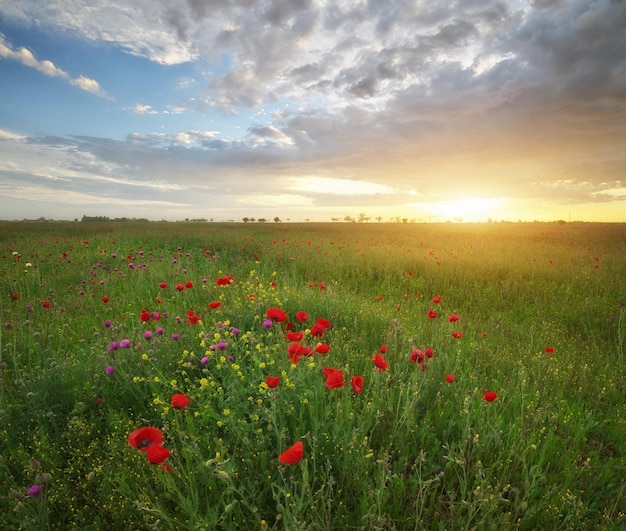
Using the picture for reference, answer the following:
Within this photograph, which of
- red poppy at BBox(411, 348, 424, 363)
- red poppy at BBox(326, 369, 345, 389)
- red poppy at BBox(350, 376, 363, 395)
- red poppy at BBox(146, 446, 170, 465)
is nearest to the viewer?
red poppy at BBox(146, 446, 170, 465)

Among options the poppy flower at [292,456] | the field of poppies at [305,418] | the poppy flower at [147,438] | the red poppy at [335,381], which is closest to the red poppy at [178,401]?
the field of poppies at [305,418]

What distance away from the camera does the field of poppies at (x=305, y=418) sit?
1.86 metres

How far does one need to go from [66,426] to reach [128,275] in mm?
5037

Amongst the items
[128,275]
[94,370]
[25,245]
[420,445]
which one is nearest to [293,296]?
[94,370]

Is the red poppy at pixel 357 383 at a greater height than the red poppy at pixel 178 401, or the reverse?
the red poppy at pixel 178 401

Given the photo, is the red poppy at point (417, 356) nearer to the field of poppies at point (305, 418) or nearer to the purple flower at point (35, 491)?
the field of poppies at point (305, 418)

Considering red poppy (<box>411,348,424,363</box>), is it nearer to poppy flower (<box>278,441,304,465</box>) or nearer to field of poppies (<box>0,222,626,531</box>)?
field of poppies (<box>0,222,626,531</box>)

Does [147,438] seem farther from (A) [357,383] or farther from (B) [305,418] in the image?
(B) [305,418]

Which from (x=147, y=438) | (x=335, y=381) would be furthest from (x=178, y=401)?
(x=335, y=381)

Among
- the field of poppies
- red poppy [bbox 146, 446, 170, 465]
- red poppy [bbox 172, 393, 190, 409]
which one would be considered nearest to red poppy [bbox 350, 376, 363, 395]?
the field of poppies

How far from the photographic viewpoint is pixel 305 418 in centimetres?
237

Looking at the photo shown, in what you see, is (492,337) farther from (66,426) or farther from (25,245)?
(25,245)

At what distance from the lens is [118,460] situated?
2211 mm

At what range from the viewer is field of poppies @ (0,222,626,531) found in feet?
6.10
